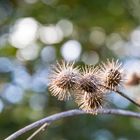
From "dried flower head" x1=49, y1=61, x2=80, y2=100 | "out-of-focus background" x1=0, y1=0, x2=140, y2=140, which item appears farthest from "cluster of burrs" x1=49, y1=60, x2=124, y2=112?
"out-of-focus background" x1=0, y1=0, x2=140, y2=140

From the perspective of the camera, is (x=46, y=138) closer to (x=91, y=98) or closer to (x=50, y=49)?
(x=50, y=49)

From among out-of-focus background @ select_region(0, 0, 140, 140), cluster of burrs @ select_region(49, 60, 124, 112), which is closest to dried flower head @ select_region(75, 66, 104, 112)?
cluster of burrs @ select_region(49, 60, 124, 112)

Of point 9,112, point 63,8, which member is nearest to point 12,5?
point 63,8

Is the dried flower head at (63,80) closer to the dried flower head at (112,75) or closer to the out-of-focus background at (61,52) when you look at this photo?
the dried flower head at (112,75)

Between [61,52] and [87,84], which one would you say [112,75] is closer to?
[87,84]

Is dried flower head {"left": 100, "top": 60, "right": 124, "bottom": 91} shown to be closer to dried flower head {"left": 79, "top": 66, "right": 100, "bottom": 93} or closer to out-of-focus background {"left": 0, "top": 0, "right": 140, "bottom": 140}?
dried flower head {"left": 79, "top": 66, "right": 100, "bottom": 93}

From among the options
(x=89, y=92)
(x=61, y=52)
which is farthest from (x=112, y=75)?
(x=61, y=52)

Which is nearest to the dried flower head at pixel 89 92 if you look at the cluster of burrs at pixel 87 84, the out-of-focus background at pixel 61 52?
the cluster of burrs at pixel 87 84

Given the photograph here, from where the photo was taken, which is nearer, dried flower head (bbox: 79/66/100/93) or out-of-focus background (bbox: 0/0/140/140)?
dried flower head (bbox: 79/66/100/93)
